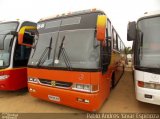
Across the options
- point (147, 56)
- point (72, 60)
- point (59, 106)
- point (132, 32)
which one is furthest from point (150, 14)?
point (59, 106)

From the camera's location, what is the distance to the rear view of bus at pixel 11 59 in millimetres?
6273

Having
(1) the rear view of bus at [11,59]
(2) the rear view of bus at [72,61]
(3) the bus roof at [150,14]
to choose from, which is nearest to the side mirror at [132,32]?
(3) the bus roof at [150,14]

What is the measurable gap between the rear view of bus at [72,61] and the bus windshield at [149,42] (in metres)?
1.02

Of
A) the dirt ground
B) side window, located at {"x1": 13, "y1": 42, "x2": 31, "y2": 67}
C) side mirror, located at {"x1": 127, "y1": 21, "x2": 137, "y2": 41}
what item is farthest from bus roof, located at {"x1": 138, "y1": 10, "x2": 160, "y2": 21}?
side window, located at {"x1": 13, "y1": 42, "x2": 31, "y2": 67}

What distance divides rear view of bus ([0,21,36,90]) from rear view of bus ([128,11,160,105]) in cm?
399

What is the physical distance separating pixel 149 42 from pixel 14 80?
184 inches

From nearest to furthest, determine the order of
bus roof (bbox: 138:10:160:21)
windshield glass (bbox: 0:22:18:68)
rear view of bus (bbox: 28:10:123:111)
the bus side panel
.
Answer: rear view of bus (bbox: 28:10:123:111)
bus roof (bbox: 138:10:160:21)
the bus side panel
windshield glass (bbox: 0:22:18:68)

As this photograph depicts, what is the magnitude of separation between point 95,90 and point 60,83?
1022 millimetres

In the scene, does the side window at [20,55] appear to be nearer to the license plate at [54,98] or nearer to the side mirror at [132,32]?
the license plate at [54,98]

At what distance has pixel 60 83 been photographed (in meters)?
4.95

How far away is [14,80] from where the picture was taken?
6.43 m

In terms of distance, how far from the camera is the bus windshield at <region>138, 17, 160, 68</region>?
4.65m

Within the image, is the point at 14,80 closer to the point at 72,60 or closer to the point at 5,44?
the point at 5,44

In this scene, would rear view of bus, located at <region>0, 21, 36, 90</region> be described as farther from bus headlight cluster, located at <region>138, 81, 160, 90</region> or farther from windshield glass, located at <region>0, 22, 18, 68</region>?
bus headlight cluster, located at <region>138, 81, 160, 90</region>
